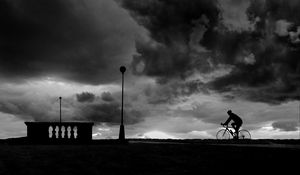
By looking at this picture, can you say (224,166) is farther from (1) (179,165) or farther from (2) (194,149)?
(2) (194,149)

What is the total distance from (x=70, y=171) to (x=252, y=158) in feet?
19.7

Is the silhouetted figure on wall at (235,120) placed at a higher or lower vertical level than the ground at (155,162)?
higher

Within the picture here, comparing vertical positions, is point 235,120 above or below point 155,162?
above

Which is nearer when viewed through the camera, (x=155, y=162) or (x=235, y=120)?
(x=155, y=162)

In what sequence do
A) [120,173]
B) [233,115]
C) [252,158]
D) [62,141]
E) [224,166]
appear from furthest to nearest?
1. [233,115]
2. [62,141]
3. [252,158]
4. [224,166]
5. [120,173]

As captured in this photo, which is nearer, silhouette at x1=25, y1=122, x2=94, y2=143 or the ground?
the ground

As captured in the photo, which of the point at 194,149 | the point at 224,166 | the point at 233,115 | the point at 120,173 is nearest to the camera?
the point at 120,173

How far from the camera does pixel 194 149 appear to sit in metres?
15.7

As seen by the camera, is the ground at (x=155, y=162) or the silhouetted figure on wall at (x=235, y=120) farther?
the silhouetted figure on wall at (x=235, y=120)

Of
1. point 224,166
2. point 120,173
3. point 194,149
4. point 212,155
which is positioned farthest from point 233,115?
point 120,173

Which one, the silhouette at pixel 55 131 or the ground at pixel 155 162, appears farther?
the silhouette at pixel 55 131

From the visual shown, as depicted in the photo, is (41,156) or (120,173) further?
(41,156)

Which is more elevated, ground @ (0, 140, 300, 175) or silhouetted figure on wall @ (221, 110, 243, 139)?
silhouetted figure on wall @ (221, 110, 243, 139)

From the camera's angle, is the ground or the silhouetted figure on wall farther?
the silhouetted figure on wall
